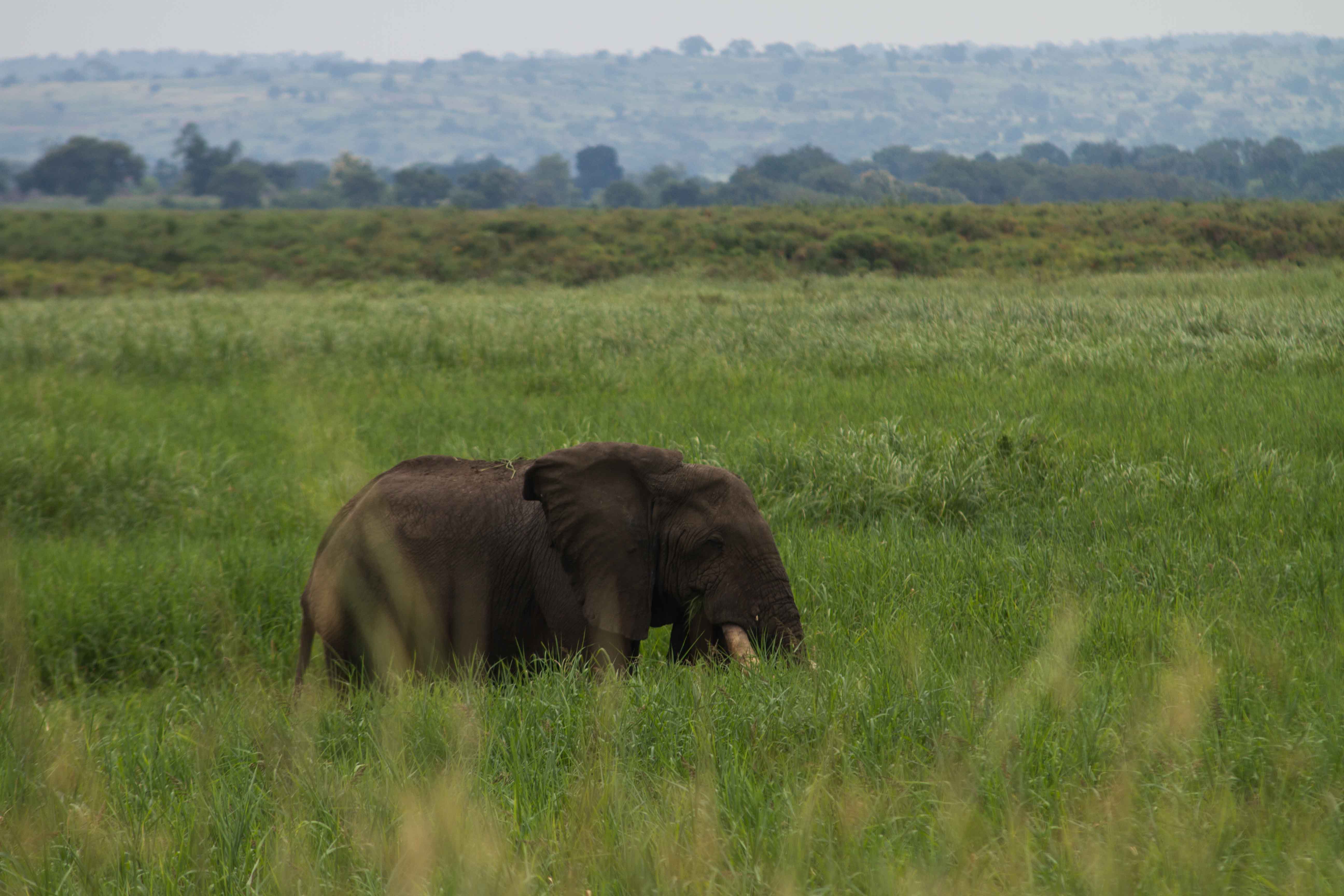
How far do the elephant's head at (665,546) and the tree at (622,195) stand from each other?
13428cm

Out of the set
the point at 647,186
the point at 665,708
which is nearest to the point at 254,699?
the point at 665,708

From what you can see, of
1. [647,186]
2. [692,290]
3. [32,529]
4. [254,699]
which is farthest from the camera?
[647,186]

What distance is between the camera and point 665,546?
4723mm

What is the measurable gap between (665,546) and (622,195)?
137394 millimetres

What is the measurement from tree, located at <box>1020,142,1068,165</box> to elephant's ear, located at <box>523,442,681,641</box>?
181 m

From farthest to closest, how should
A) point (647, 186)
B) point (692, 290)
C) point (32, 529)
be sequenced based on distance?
1. point (647, 186)
2. point (692, 290)
3. point (32, 529)

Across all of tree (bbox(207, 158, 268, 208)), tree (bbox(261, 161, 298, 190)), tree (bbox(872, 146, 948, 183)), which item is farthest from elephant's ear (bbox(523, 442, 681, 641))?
tree (bbox(872, 146, 948, 183))

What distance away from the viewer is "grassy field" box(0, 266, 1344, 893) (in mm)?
2996

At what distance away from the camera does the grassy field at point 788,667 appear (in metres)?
A: 3.00

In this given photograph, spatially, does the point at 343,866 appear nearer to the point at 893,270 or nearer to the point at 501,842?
the point at 501,842

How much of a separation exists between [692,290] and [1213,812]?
3049 cm

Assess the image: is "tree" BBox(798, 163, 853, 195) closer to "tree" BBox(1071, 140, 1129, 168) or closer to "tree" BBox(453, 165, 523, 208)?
"tree" BBox(1071, 140, 1129, 168)

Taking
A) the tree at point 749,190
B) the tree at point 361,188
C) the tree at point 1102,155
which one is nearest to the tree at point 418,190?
the tree at point 361,188

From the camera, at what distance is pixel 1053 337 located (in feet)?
53.5
